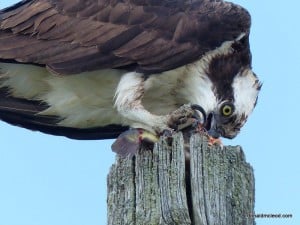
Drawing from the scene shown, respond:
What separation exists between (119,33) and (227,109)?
1342 mm

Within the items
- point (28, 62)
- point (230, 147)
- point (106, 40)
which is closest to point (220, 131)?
point (106, 40)

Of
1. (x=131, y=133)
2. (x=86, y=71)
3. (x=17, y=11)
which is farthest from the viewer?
(x=17, y=11)

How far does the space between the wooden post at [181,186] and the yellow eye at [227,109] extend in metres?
3.14

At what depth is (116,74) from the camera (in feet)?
26.4

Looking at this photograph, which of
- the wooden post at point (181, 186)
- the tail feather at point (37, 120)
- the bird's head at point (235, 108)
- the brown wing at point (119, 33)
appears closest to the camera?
the wooden post at point (181, 186)

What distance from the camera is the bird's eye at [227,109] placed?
8109 millimetres

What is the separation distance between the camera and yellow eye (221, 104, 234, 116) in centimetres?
811

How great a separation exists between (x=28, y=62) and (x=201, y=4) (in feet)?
6.13

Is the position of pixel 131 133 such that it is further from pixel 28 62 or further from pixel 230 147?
pixel 28 62

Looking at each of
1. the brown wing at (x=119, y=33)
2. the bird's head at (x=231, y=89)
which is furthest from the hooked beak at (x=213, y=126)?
the brown wing at (x=119, y=33)

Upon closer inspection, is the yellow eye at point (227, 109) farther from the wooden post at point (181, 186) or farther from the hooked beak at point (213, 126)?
the wooden post at point (181, 186)

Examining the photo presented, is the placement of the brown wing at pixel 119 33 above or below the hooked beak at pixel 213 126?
above

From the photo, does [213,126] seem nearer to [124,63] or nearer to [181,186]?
[124,63]

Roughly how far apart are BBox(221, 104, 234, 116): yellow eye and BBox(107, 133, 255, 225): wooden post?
3.14 meters
